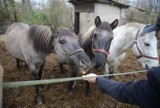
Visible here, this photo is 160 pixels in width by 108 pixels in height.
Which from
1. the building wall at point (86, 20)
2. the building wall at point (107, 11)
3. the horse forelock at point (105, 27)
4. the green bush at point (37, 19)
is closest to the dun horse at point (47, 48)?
the horse forelock at point (105, 27)

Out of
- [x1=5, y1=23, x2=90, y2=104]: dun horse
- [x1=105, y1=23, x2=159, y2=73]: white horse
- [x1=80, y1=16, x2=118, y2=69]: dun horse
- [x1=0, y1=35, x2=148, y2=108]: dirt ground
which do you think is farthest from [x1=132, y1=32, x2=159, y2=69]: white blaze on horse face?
[x1=5, y1=23, x2=90, y2=104]: dun horse

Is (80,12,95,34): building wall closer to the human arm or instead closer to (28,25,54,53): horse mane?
(28,25,54,53): horse mane

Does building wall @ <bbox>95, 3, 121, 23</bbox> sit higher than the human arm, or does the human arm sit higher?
building wall @ <bbox>95, 3, 121, 23</bbox>

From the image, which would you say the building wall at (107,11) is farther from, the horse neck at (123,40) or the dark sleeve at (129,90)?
the dark sleeve at (129,90)

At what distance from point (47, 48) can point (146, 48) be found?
1657 millimetres

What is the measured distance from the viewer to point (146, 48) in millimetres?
2498

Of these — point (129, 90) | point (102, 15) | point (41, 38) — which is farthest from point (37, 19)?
point (129, 90)

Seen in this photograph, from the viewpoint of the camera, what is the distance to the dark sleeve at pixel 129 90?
1003mm

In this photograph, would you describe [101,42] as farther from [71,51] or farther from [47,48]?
[47,48]

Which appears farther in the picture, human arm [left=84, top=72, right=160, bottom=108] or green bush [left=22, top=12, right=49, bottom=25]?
green bush [left=22, top=12, right=49, bottom=25]

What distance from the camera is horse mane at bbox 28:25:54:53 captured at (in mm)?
2525

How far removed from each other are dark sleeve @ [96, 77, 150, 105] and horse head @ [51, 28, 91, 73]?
0.82m

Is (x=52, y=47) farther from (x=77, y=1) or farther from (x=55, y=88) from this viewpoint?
(x=77, y=1)

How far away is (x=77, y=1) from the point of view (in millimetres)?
7656
